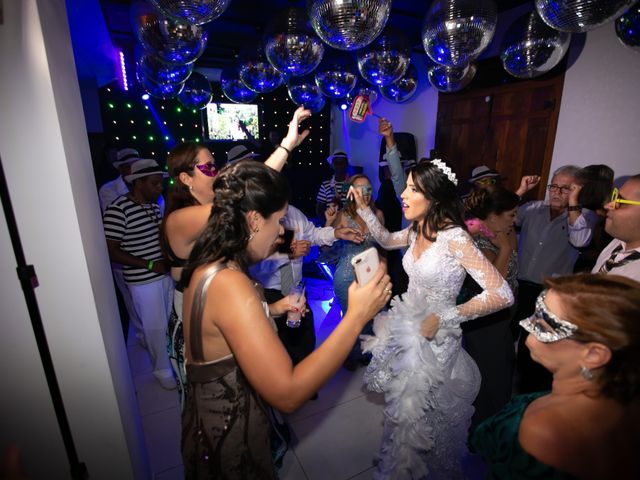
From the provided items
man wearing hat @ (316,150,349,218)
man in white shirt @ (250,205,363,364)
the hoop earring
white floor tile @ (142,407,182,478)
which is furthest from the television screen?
the hoop earring

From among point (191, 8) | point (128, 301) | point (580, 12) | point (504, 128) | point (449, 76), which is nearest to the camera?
point (191, 8)

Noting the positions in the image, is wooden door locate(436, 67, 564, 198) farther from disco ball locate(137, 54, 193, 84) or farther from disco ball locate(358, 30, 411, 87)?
disco ball locate(137, 54, 193, 84)

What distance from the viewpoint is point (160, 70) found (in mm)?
3295

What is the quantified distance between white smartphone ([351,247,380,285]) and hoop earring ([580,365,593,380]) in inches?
25.4

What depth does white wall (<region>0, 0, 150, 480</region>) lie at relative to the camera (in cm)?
102

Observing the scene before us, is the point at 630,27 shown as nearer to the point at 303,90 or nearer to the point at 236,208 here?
the point at 236,208

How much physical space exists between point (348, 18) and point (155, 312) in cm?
263

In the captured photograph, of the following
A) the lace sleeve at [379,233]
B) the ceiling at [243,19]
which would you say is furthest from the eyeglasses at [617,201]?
the ceiling at [243,19]

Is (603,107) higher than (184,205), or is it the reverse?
(603,107)

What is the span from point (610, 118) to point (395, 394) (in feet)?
12.7

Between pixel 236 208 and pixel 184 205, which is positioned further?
pixel 184 205

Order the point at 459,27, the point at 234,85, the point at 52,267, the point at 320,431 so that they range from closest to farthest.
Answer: the point at 52,267 → the point at 459,27 → the point at 320,431 → the point at 234,85

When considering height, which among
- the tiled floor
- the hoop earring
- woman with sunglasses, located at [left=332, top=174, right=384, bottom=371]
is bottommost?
→ the tiled floor

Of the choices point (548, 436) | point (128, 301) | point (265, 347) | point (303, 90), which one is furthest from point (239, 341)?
point (303, 90)
